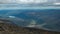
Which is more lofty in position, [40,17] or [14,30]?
[40,17]

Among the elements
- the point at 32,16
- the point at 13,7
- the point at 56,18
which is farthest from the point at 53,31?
the point at 13,7

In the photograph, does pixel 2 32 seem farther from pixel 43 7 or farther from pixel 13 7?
pixel 43 7

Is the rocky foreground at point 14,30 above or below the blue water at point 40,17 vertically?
below

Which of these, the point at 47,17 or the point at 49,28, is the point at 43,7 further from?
the point at 49,28

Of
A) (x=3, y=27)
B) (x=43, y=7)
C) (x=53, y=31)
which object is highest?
(x=43, y=7)

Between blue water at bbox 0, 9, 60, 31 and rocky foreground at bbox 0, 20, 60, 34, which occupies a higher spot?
blue water at bbox 0, 9, 60, 31

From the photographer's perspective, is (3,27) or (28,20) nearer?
(28,20)

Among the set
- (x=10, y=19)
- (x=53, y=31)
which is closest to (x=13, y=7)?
(x=10, y=19)

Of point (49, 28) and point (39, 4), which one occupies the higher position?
point (39, 4)
